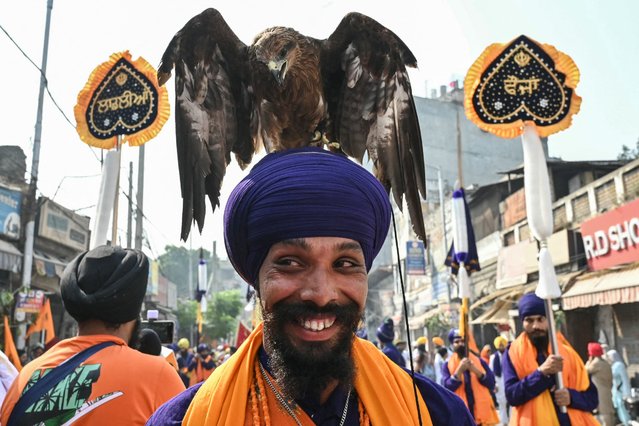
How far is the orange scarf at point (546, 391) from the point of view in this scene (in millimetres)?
4309

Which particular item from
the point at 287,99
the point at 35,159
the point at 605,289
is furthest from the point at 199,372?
the point at 287,99

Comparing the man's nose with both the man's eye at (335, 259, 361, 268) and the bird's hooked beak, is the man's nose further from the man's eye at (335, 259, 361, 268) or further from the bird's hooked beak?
the bird's hooked beak

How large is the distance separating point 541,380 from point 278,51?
3299 millimetres

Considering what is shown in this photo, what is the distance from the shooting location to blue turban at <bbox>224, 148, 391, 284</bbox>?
4.47ft

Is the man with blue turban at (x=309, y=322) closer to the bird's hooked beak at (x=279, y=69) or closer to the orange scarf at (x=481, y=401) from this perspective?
the bird's hooked beak at (x=279, y=69)

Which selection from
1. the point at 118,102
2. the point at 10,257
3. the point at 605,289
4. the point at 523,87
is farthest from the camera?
the point at 10,257

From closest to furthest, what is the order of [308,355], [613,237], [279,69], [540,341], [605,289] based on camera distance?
[308,355]
[279,69]
[540,341]
[605,289]
[613,237]

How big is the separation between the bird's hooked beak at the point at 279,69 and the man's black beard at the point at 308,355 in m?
1.42

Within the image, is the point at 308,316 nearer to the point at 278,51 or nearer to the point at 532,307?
the point at 278,51

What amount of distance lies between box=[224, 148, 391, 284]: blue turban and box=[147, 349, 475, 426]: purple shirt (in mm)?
351

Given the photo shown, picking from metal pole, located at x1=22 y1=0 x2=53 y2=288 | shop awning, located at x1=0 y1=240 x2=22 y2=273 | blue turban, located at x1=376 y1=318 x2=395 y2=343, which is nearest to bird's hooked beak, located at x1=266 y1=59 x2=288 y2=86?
blue turban, located at x1=376 y1=318 x2=395 y2=343

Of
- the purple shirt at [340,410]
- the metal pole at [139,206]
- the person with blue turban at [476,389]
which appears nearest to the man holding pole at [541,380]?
the person with blue turban at [476,389]

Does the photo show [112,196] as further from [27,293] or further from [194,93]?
[27,293]

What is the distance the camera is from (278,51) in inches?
101
